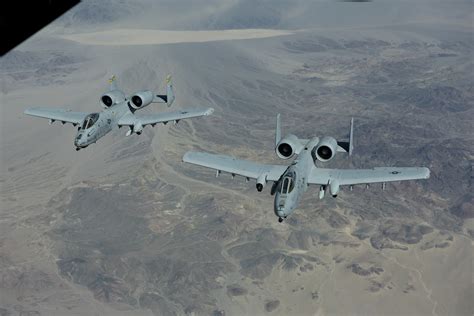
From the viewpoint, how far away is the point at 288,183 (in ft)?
90.7

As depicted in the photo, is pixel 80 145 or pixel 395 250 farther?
pixel 395 250

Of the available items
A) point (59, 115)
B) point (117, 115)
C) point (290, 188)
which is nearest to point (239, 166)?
point (290, 188)

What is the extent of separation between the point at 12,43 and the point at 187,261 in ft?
418

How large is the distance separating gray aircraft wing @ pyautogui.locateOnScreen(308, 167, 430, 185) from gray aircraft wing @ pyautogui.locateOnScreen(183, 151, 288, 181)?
79.7 inches

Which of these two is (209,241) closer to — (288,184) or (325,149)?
(325,149)

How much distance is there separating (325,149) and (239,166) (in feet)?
16.3

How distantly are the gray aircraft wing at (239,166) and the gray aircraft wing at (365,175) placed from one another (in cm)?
202

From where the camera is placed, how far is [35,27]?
12000mm

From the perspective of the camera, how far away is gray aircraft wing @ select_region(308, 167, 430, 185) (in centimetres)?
3036

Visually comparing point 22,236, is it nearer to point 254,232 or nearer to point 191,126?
point 254,232

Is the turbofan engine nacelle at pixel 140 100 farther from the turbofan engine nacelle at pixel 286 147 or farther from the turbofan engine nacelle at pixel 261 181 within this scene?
the turbofan engine nacelle at pixel 261 181

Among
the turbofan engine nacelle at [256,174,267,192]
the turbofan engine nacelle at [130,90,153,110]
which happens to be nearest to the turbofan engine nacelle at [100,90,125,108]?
the turbofan engine nacelle at [130,90,153,110]

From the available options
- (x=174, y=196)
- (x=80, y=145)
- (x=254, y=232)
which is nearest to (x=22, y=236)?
(x=174, y=196)

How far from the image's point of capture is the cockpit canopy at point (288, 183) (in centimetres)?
2755
